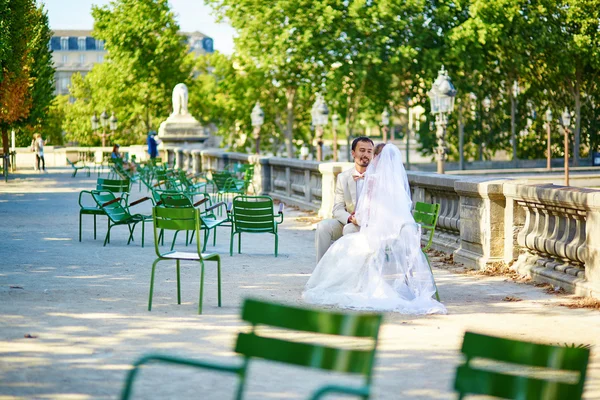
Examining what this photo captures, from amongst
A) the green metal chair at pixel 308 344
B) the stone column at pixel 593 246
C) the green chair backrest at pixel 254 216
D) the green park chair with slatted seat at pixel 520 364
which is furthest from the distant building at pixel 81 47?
the green park chair with slatted seat at pixel 520 364

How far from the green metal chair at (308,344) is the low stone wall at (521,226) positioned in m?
6.16

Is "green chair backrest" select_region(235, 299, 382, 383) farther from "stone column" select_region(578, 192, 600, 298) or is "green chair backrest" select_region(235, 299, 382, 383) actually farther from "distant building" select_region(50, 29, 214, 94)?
"distant building" select_region(50, 29, 214, 94)

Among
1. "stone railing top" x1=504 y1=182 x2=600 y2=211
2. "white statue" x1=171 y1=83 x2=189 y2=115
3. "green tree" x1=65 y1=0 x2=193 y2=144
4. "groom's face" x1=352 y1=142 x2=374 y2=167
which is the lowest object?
Result: "stone railing top" x1=504 y1=182 x2=600 y2=211

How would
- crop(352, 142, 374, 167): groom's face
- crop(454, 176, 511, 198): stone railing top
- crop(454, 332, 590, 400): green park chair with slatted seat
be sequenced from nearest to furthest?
crop(454, 332, 590, 400): green park chair with slatted seat, crop(352, 142, 374, 167): groom's face, crop(454, 176, 511, 198): stone railing top

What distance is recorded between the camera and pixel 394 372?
23.2 ft

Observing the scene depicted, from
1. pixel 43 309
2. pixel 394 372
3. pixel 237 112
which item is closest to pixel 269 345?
pixel 394 372

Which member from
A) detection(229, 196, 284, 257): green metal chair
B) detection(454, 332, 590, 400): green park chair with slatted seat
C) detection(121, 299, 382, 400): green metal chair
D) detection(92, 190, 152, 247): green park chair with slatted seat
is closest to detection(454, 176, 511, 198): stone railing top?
detection(229, 196, 284, 257): green metal chair

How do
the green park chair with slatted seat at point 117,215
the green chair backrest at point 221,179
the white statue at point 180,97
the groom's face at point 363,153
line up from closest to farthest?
the groom's face at point 363,153 → the green park chair with slatted seat at point 117,215 → the green chair backrest at point 221,179 → the white statue at point 180,97

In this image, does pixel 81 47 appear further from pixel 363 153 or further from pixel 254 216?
pixel 363 153

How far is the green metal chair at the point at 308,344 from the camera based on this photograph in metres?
4.31

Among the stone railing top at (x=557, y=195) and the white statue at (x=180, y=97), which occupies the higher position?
the white statue at (x=180, y=97)

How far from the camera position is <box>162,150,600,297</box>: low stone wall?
408 inches

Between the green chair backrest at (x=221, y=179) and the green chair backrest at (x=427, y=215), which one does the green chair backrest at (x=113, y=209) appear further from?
the green chair backrest at (x=221, y=179)

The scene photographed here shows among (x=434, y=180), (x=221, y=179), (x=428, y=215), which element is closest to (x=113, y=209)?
(x=434, y=180)
